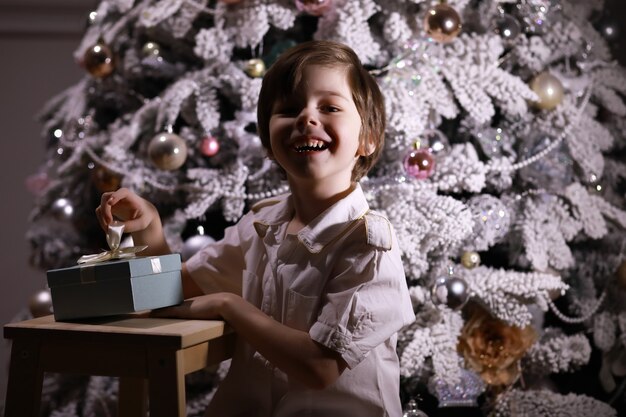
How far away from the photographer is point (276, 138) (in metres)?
1.03

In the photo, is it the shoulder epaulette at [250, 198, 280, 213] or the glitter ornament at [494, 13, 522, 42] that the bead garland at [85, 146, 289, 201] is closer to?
the shoulder epaulette at [250, 198, 280, 213]

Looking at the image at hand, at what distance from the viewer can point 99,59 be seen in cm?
158

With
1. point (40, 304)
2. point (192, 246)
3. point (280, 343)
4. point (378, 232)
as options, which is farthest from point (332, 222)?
point (40, 304)

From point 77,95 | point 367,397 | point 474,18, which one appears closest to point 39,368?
point 367,397

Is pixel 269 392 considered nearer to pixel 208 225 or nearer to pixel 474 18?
pixel 208 225

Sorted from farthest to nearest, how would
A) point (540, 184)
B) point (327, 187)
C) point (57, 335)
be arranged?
1. point (540, 184)
2. point (327, 187)
3. point (57, 335)

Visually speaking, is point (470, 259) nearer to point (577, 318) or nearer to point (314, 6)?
point (577, 318)

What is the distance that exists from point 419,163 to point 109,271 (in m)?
0.63

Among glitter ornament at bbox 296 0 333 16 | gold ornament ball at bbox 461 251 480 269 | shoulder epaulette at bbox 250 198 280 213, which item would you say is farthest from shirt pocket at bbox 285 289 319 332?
glitter ornament at bbox 296 0 333 16

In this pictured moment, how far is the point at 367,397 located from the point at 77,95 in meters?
1.10

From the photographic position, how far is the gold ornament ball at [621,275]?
1.56 meters

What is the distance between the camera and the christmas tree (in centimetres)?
144

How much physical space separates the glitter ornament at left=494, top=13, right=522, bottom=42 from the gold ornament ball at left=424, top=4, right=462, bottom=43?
5.9 inches

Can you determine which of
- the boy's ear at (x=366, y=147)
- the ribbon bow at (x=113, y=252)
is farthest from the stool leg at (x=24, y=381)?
the boy's ear at (x=366, y=147)
